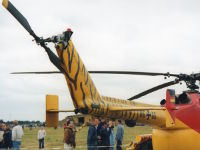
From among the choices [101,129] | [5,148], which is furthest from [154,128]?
[5,148]

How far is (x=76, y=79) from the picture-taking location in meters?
8.35

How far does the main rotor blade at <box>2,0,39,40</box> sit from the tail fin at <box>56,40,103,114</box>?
74cm

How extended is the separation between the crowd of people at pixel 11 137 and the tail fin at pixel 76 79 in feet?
29.1

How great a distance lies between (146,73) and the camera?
917cm

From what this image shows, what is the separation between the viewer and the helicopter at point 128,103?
26.2 feet

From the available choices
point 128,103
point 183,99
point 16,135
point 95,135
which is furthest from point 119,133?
point 128,103

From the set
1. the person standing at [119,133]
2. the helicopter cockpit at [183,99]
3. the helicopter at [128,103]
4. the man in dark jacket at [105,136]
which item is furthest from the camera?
the person standing at [119,133]

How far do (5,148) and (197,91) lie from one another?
34.4 ft

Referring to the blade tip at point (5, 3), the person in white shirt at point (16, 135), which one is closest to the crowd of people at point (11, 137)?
the person in white shirt at point (16, 135)

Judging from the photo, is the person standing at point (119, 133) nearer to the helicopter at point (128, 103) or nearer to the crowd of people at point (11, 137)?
the crowd of people at point (11, 137)

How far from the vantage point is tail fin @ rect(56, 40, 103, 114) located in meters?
8.12

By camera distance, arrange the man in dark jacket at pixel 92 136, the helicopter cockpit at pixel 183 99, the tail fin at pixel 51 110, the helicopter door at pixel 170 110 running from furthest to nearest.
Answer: the man in dark jacket at pixel 92 136
the helicopter cockpit at pixel 183 99
the tail fin at pixel 51 110
the helicopter door at pixel 170 110

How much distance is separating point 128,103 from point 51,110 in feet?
6.77

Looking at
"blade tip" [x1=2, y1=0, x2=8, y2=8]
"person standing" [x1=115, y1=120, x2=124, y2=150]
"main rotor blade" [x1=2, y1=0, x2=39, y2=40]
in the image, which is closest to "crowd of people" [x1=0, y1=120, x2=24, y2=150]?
"person standing" [x1=115, y1=120, x2=124, y2=150]
